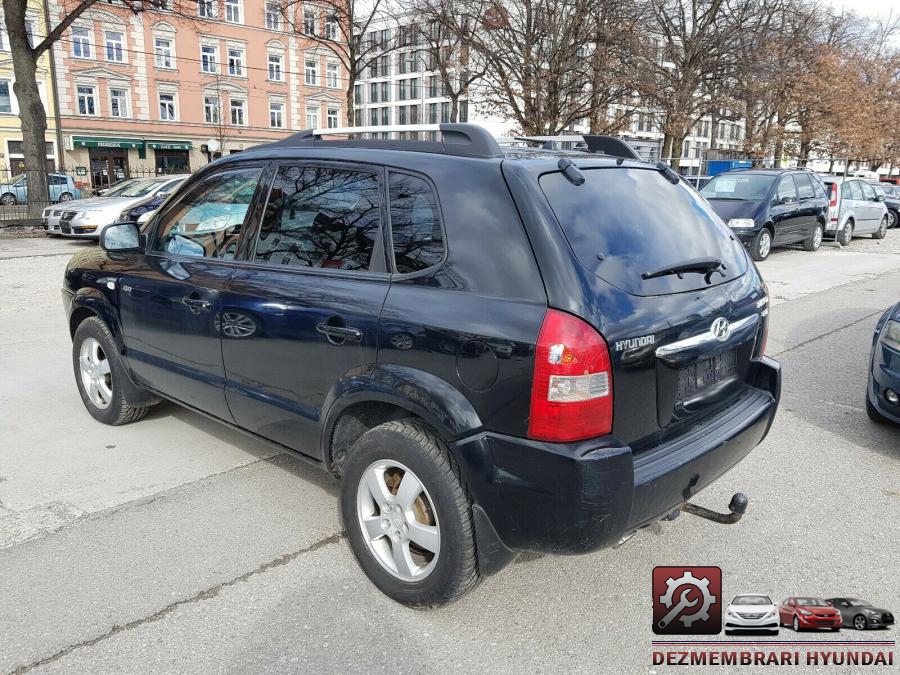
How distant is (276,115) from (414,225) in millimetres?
61239

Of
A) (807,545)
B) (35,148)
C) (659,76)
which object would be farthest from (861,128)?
(807,545)

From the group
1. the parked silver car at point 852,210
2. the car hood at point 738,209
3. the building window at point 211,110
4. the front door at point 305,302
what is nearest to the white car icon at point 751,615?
the front door at point 305,302

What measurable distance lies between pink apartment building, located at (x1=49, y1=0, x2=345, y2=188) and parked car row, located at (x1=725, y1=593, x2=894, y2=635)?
49.6 meters

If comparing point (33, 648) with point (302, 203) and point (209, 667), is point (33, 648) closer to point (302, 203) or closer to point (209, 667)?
point (209, 667)

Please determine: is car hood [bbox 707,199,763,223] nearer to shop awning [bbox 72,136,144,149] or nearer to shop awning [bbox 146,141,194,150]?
shop awning [bbox 72,136,144,149]

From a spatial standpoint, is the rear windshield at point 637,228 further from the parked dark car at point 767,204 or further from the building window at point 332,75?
the building window at point 332,75

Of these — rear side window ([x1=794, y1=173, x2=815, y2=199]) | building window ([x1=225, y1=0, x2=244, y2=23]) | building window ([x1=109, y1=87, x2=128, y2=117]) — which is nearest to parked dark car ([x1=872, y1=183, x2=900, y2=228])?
rear side window ([x1=794, y1=173, x2=815, y2=199])

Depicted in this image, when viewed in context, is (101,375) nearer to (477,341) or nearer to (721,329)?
(477,341)

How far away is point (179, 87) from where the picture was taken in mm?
53969

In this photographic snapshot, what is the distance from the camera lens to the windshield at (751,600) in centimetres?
295

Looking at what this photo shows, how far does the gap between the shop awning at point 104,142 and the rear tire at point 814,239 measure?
4881cm

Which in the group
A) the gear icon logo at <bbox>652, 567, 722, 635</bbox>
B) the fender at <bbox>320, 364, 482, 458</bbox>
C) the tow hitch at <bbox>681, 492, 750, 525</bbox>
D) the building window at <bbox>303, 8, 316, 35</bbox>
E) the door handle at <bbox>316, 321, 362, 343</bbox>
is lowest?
the gear icon logo at <bbox>652, 567, 722, 635</bbox>

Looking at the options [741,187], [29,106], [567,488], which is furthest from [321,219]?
[29,106]

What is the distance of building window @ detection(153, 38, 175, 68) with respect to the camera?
52344 millimetres
